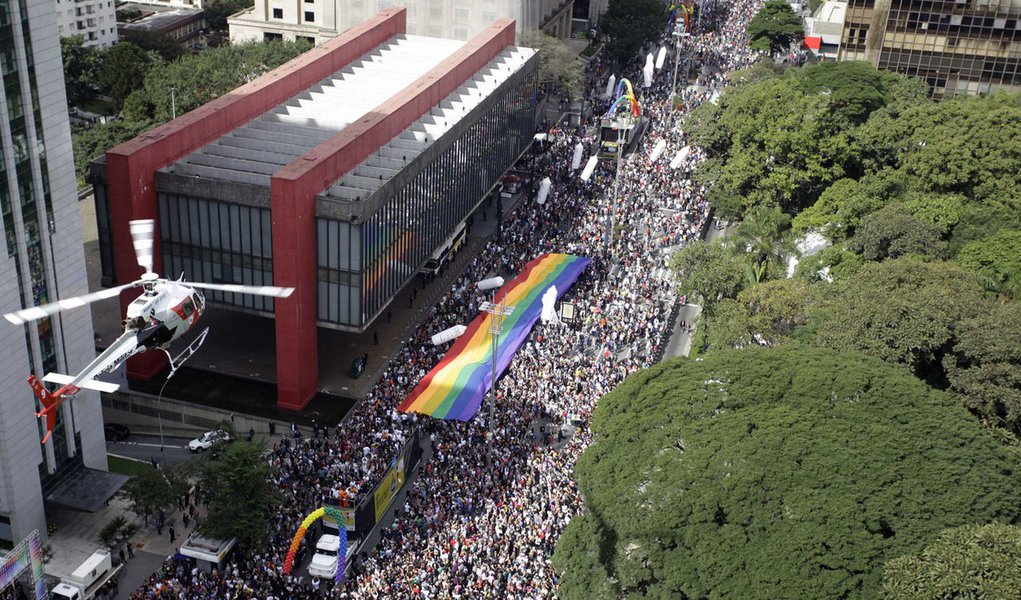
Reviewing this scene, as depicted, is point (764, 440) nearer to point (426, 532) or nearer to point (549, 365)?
point (426, 532)

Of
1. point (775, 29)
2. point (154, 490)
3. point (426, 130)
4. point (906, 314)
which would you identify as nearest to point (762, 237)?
point (906, 314)

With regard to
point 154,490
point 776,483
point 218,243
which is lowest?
point 154,490

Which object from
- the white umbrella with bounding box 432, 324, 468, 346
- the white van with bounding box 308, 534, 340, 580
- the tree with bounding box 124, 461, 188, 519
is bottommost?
the white van with bounding box 308, 534, 340, 580

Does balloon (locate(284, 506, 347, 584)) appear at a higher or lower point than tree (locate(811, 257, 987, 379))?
lower

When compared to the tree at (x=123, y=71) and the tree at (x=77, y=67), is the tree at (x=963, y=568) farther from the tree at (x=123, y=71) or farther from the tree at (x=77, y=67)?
the tree at (x=77, y=67)

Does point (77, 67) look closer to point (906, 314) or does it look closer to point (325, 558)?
point (325, 558)

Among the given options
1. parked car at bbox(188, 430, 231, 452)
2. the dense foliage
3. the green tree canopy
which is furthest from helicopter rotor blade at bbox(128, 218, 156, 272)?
the green tree canopy

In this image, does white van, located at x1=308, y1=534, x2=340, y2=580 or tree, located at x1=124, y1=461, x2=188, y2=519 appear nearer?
white van, located at x1=308, y1=534, x2=340, y2=580

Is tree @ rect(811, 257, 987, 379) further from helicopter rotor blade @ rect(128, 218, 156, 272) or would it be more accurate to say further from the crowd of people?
helicopter rotor blade @ rect(128, 218, 156, 272)
